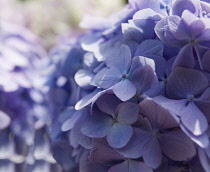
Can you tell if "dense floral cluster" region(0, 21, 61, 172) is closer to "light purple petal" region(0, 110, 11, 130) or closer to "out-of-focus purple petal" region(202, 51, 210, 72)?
"light purple petal" region(0, 110, 11, 130)

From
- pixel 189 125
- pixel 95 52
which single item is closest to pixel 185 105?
pixel 189 125

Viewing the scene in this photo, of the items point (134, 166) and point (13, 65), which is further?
point (13, 65)

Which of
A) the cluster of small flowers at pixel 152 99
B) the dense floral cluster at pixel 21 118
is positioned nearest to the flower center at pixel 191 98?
the cluster of small flowers at pixel 152 99

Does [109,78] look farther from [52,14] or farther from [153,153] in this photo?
[52,14]

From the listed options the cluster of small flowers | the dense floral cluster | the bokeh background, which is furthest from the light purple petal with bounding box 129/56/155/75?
the bokeh background

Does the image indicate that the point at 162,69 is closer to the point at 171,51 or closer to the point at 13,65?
the point at 171,51

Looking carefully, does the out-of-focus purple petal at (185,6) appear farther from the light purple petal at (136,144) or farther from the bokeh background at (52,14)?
the bokeh background at (52,14)
